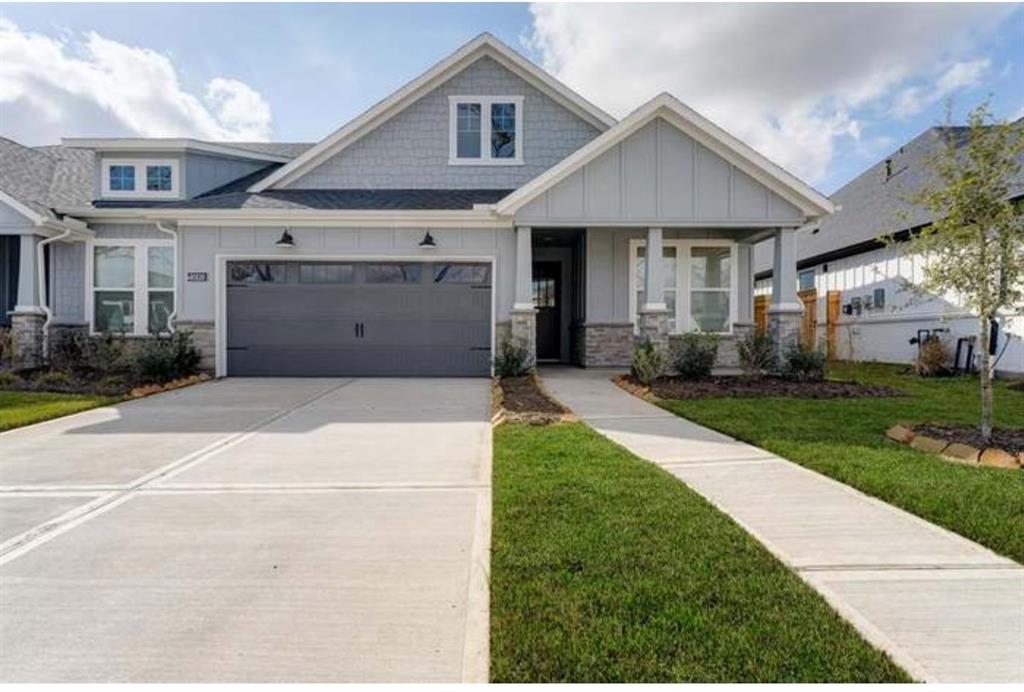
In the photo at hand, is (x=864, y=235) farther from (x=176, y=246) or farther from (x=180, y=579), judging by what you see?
(x=180, y=579)

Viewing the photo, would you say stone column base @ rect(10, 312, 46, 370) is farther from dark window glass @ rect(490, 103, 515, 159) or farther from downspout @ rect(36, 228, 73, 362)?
dark window glass @ rect(490, 103, 515, 159)

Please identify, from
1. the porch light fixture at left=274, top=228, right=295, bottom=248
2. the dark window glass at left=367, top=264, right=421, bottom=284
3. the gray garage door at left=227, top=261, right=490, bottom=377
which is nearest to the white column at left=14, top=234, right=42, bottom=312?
the gray garage door at left=227, top=261, right=490, bottom=377

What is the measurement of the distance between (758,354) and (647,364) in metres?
2.37

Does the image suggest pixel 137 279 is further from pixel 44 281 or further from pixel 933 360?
pixel 933 360

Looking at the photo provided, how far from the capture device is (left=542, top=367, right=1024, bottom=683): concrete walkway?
2443 millimetres

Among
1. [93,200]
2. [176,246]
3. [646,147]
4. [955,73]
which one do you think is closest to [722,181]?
[646,147]

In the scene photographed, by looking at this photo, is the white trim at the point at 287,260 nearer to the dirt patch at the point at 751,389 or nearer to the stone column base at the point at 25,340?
the dirt patch at the point at 751,389

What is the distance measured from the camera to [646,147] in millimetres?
11664

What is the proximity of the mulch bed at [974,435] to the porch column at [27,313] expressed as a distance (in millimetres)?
15316

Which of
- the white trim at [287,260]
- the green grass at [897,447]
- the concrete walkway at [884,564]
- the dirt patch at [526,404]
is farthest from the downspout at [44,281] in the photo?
the concrete walkway at [884,564]

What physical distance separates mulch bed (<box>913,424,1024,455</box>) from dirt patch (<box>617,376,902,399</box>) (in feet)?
9.50

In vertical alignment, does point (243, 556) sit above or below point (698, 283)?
below

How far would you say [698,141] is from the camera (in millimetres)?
11672

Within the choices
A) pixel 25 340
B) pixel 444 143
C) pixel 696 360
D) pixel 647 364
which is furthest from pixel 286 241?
Answer: pixel 696 360
